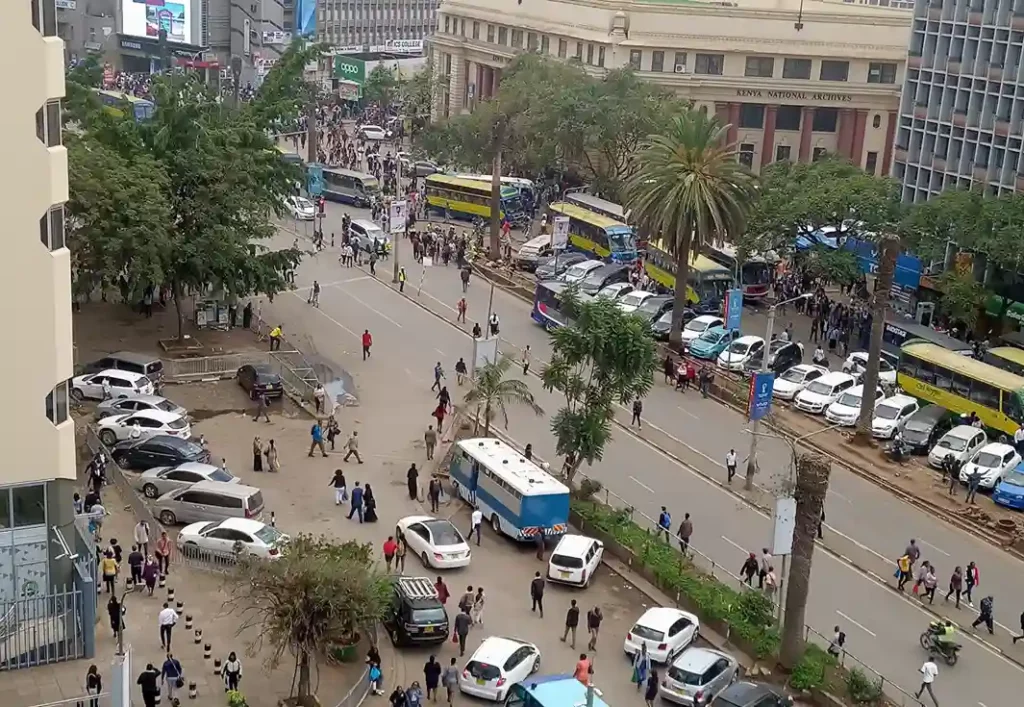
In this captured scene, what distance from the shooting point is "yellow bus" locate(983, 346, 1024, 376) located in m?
53.8

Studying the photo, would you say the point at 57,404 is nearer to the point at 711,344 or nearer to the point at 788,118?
the point at 711,344

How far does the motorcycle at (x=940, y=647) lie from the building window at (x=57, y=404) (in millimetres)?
22161

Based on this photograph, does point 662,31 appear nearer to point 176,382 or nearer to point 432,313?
point 432,313

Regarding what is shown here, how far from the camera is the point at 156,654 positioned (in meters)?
32.2

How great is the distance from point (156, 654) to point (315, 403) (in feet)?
66.6

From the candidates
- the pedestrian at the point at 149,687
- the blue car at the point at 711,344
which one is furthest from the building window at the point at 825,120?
the pedestrian at the point at 149,687

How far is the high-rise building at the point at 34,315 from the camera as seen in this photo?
97.1ft

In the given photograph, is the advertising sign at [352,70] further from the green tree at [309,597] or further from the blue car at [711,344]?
the green tree at [309,597]

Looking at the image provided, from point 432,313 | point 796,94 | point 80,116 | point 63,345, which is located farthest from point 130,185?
point 796,94

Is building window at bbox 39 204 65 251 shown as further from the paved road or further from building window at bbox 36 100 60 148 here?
the paved road

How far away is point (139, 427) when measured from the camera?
149ft

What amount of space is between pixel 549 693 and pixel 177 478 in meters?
15.2

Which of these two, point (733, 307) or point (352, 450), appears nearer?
point (352, 450)

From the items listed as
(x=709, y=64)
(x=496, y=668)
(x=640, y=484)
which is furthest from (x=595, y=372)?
(x=709, y=64)
